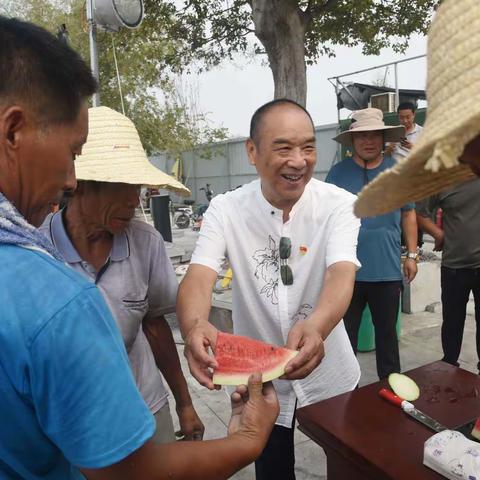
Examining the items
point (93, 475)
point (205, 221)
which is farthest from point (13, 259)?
point (205, 221)

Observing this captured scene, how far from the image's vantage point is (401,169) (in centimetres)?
84

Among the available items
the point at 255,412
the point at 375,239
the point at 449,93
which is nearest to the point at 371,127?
the point at 375,239

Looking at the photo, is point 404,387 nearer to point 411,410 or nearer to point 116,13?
point 411,410

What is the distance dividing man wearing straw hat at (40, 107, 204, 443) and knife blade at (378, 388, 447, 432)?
0.99m

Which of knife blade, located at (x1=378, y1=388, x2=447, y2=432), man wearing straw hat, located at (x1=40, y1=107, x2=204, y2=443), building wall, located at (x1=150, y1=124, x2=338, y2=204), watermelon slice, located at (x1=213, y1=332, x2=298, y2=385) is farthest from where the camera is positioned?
building wall, located at (x1=150, y1=124, x2=338, y2=204)

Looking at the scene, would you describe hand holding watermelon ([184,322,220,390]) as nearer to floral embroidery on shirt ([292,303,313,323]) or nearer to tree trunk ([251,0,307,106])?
floral embroidery on shirt ([292,303,313,323])

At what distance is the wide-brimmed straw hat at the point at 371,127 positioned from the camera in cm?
394

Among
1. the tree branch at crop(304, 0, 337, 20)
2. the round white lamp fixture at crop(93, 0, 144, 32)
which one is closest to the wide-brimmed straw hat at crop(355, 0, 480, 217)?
the round white lamp fixture at crop(93, 0, 144, 32)

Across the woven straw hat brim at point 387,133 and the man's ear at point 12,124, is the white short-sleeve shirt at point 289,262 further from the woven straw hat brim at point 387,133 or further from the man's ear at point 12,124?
the woven straw hat brim at point 387,133

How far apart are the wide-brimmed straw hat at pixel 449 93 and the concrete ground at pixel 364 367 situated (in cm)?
290

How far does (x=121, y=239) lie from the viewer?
6.46 feet

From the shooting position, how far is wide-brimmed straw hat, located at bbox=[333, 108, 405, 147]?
3939 mm

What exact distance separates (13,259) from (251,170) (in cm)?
1795

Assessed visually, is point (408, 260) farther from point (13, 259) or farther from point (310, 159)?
point (13, 259)
